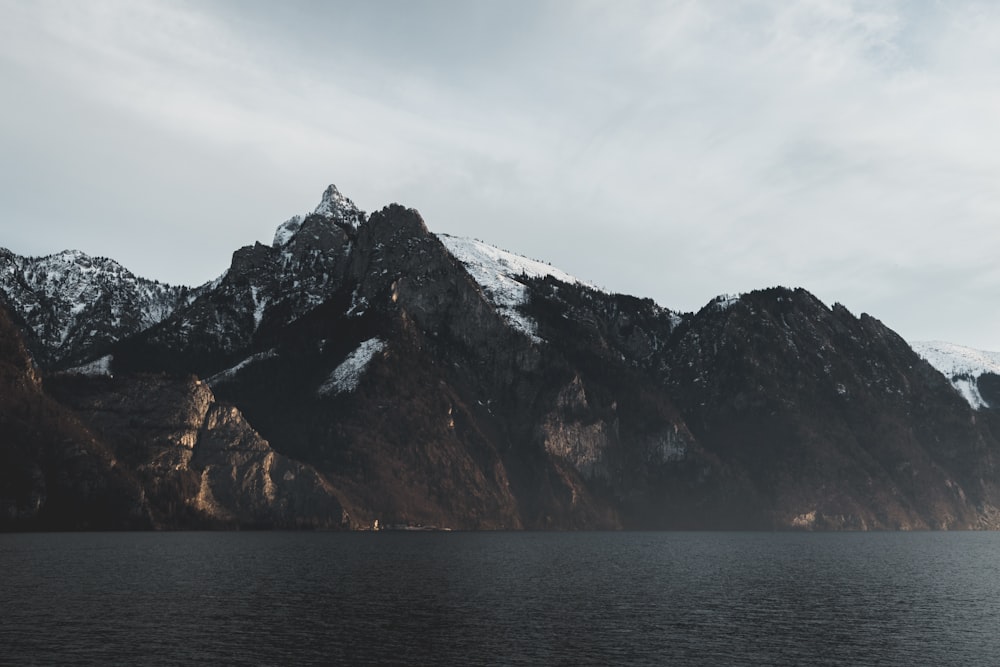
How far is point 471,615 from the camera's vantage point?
110188 mm

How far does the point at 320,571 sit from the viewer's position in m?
164

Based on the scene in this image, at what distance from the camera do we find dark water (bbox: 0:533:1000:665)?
8600 cm

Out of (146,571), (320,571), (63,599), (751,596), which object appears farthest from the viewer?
(320,571)

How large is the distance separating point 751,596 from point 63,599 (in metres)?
91.2

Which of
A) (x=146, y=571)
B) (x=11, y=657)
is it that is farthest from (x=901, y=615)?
(x=146, y=571)

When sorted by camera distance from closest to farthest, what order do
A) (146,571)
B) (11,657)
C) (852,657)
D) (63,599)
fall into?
1. (11,657)
2. (852,657)
3. (63,599)
4. (146,571)

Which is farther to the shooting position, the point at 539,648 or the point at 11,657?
the point at 539,648

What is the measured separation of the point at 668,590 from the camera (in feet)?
465

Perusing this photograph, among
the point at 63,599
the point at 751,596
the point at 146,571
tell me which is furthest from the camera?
the point at 146,571

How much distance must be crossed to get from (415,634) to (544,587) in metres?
49.5

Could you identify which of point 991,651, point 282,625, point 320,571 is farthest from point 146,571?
point 991,651

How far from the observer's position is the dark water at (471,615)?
282 feet

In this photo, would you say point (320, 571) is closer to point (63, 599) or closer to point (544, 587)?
point (544, 587)

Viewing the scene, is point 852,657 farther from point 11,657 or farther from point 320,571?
point 320,571
